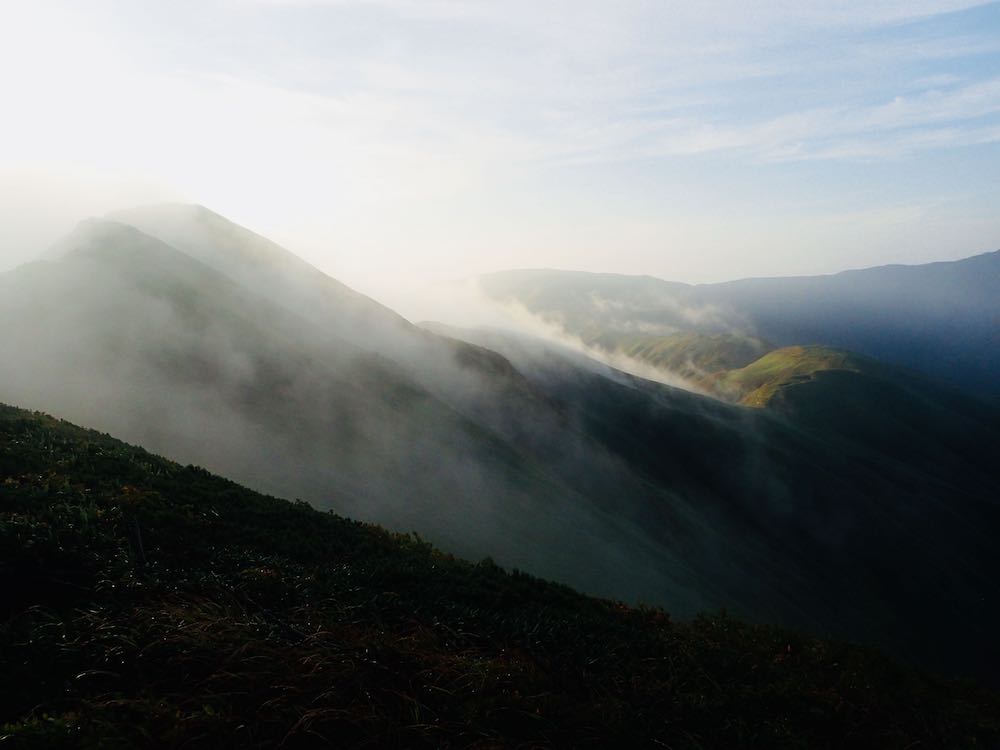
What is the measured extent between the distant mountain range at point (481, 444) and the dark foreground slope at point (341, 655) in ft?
46.6

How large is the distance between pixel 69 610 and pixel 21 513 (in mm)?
3841

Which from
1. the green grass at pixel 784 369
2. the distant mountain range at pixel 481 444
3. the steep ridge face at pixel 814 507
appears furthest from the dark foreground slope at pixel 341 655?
the green grass at pixel 784 369

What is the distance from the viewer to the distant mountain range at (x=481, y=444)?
28656mm

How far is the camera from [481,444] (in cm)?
4159

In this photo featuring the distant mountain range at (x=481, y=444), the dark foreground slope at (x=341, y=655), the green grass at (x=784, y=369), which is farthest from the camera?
the green grass at (x=784, y=369)

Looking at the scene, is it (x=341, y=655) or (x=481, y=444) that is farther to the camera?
(x=481, y=444)

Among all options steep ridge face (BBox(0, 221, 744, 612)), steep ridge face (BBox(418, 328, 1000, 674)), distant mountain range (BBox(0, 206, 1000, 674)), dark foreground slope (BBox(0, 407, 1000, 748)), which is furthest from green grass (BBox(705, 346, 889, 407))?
dark foreground slope (BBox(0, 407, 1000, 748))

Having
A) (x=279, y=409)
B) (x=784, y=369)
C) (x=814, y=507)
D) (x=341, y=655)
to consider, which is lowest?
(x=814, y=507)

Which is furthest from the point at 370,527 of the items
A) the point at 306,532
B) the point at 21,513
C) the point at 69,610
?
the point at 69,610

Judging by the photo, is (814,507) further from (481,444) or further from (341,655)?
(341,655)

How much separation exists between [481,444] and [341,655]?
35511mm

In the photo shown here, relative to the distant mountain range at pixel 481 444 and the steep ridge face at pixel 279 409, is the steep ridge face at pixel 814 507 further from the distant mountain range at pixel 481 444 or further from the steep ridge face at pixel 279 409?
the steep ridge face at pixel 279 409

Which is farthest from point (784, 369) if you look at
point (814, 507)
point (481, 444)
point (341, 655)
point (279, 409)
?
point (341, 655)

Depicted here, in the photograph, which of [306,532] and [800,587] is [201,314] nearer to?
[306,532]
